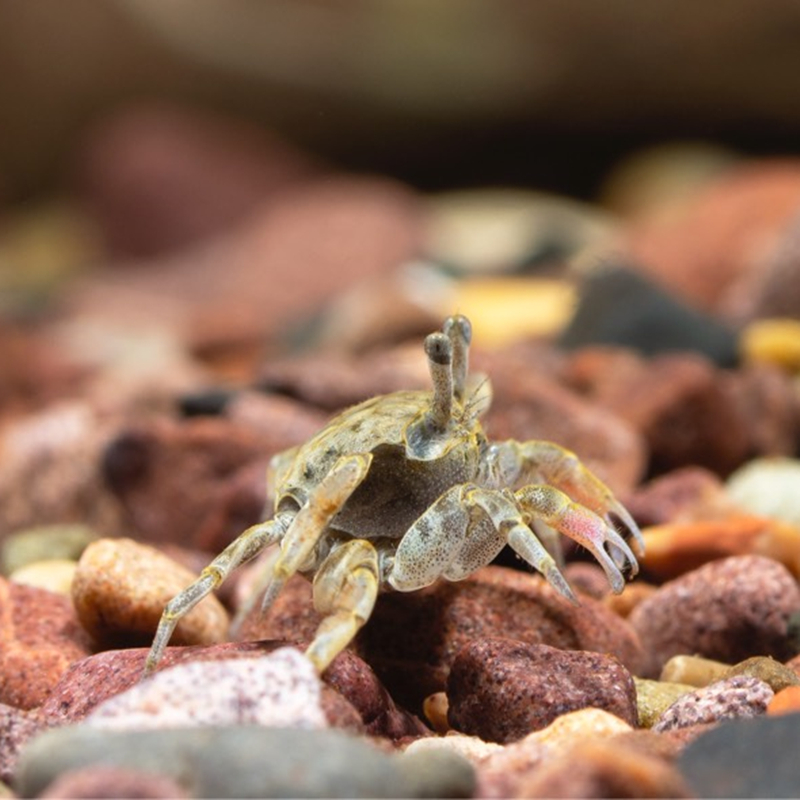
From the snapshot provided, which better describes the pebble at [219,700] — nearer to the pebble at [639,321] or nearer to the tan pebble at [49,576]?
the tan pebble at [49,576]

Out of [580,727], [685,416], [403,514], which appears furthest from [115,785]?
[685,416]

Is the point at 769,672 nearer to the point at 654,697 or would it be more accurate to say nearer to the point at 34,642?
the point at 654,697

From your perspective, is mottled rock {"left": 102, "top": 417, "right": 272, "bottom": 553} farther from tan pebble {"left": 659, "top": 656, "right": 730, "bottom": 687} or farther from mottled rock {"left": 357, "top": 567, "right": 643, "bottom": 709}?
tan pebble {"left": 659, "top": 656, "right": 730, "bottom": 687}

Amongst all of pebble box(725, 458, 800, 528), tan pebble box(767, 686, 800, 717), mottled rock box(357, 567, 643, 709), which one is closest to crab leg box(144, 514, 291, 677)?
mottled rock box(357, 567, 643, 709)

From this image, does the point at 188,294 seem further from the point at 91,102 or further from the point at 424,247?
the point at 91,102

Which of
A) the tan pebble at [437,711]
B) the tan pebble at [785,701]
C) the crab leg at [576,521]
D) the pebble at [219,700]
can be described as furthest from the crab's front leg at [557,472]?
the pebble at [219,700]

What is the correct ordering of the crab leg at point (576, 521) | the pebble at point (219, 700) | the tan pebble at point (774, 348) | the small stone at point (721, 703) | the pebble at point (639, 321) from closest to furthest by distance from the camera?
the pebble at point (219, 700) → the small stone at point (721, 703) → the crab leg at point (576, 521) → the tan pebble at point (774, 348) → the pebble at point (639, 321)
